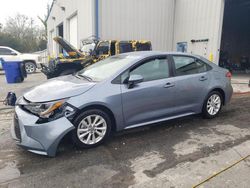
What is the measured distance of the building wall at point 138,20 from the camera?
1403 cm

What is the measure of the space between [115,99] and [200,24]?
1134cm

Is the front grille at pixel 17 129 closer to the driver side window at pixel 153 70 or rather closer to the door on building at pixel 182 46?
the driver side window at pixel 153 70

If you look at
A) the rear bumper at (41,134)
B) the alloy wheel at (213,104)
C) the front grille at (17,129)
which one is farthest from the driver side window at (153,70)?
the front grille at (17,129)

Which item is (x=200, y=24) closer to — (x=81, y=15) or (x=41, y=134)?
(x=81, y=15)

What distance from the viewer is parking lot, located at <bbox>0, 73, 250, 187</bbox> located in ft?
9.57

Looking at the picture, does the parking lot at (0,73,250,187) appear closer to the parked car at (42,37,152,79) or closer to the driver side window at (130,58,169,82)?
the driver side window at (130,58,169,82)

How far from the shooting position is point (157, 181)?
2900mm

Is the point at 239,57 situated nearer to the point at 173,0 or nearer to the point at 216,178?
the point at 173,0

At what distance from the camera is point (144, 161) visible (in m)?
3.39

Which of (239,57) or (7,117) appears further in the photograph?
(239,57)

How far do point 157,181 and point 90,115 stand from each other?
1.41m

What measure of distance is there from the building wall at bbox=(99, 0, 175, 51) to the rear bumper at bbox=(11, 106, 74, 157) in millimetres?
11253

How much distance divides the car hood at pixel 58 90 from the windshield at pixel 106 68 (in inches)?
12.4

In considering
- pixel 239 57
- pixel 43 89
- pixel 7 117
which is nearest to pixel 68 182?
pixel 43 89
